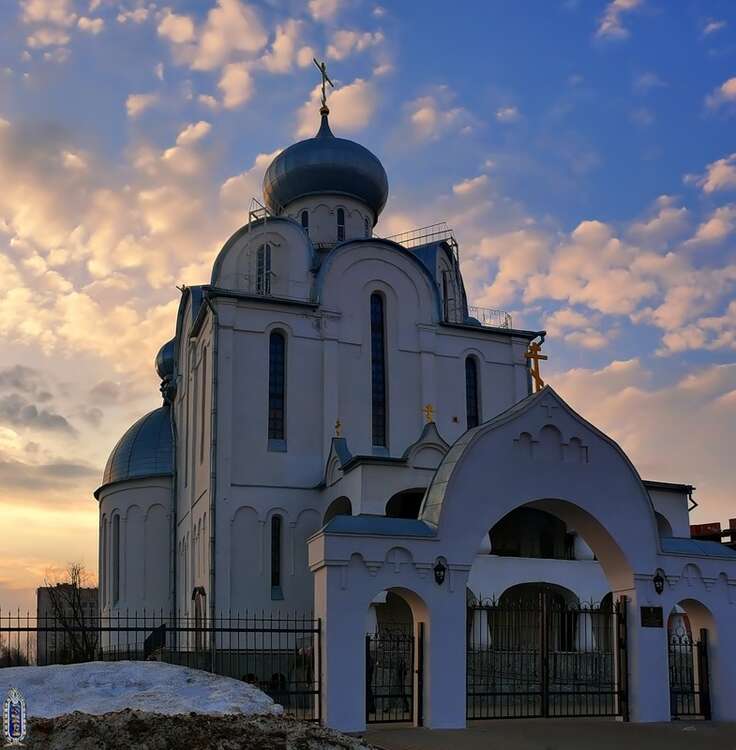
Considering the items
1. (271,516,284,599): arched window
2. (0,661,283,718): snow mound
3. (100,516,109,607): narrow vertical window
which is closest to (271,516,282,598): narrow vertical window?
(271,516,284,599): arched window

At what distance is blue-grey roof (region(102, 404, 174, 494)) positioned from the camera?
3017 centimetres

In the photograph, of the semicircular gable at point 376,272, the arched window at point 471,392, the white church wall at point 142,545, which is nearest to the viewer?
the semicircular gable at point 376,272

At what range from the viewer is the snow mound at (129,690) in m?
8.69

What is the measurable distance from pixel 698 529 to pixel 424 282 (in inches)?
658

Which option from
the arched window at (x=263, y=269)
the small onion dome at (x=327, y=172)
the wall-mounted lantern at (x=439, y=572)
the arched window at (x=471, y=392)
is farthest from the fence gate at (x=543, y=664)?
the small onion dome at (x=327, y=172)

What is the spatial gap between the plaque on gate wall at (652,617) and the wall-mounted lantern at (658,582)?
26cm

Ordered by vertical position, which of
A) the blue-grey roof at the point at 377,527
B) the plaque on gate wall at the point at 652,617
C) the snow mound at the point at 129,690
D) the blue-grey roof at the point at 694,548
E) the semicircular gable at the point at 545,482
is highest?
the semicircular gable at the point at 545,482

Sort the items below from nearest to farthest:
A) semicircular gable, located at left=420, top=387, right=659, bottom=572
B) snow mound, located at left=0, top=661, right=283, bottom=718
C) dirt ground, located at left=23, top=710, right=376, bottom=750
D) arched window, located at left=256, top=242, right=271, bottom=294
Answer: dirt ground, located at left=23, top=710, right=376, bottom=750 < snow mound, located at left=0, top=661, right=283, bottom=718 < semicircular gable, located at left=420, top=387, right=659, bottom=572 < arched window, located at left=256, top=242, right=271, bottom=294

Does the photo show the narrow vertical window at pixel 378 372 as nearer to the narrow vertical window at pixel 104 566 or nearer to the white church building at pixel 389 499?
the white church building at pixel 389 499

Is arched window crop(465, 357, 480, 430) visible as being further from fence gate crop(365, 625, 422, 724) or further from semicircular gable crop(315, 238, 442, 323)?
fence gate crop(365, 625, 422, 724)

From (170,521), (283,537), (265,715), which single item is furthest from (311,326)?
(265,715)

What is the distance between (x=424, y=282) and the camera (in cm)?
2689

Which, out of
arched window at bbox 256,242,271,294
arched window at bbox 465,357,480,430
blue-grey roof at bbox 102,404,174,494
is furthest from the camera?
blue-grey roof at bbox 102,404,174,494

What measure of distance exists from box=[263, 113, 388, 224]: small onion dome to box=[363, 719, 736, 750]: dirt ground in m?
19.5
